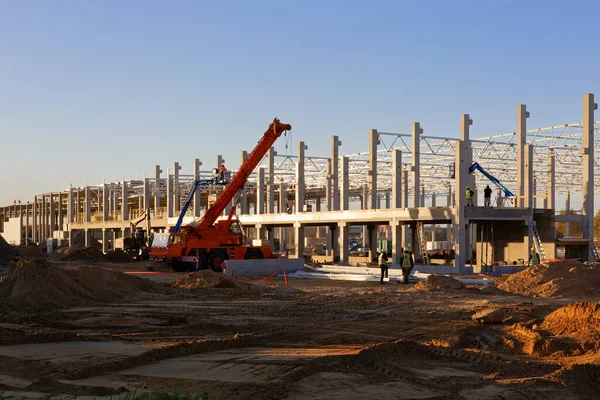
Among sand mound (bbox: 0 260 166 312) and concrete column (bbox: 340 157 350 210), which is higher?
concrete column (bbox: 340 157 350 210)

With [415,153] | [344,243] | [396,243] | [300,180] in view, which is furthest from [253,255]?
[300,180]

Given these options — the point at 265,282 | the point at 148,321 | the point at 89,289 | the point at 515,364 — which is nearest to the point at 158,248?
the point at 265,282

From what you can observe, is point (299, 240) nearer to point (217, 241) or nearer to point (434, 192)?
point (217, 241)

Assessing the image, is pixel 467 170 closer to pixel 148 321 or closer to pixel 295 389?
pixel 148 321

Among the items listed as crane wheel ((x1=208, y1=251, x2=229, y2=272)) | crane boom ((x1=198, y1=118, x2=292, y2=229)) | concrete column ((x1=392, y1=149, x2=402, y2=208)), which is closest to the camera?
crane boom ((x1=198, y1=118, x2=292, y2=229))

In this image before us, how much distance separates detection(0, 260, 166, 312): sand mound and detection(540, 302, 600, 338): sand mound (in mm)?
12433

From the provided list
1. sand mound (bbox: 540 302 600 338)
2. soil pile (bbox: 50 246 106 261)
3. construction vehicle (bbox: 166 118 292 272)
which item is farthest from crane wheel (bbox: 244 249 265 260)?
sand mound (bbox: 540 302 600 338)

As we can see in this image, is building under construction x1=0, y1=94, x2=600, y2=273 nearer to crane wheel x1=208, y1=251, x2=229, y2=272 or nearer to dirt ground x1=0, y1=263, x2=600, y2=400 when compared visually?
crane wheel x1=208, y1=251, x2=229, y2=272

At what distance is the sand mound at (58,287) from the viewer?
754 inches

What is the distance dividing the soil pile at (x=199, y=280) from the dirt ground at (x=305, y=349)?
16.7 ft

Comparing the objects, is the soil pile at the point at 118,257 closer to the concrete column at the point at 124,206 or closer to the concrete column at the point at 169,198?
the concrete column at the point at 169,198

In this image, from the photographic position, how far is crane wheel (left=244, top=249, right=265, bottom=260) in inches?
1374

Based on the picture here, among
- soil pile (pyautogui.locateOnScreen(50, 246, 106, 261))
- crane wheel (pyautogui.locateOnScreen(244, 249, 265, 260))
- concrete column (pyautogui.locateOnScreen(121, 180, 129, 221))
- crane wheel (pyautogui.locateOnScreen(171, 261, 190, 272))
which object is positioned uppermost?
concrete column (pyautogui.locateOnScreen(121, 180, 129, 221))

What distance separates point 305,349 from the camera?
11977 millimetres
